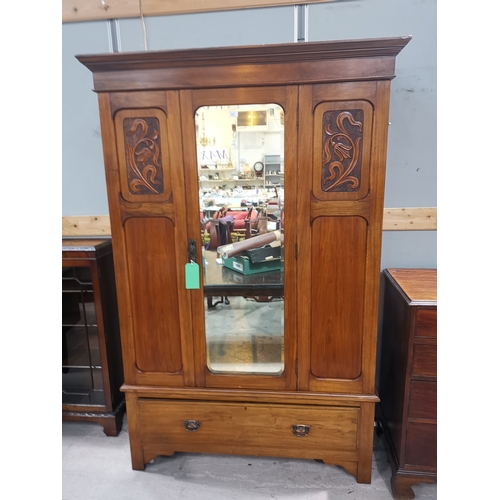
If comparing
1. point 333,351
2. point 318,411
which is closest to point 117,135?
point 333,351

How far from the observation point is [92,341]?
74.8 inches

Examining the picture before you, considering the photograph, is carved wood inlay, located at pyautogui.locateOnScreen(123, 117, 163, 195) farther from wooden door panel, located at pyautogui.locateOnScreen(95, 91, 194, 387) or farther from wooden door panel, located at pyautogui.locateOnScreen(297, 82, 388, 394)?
wooden door panel, located at pyautogui.locateOnScreen(297, 82, 388, 394)

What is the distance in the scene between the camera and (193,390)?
60.8 inches

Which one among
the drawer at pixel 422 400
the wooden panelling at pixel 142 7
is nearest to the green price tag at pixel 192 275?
the drawer at pixel 422 400

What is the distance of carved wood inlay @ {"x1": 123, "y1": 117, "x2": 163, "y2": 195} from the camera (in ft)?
4.42

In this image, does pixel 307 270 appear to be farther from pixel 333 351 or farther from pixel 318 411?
pixel 318 411

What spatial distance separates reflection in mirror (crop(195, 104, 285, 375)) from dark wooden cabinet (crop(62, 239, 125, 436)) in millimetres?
694

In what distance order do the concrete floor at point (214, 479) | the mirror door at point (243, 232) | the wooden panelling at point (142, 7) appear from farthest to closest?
1. the wooden panelling at point (142, 7)
2. the concrete floor at point (214, 479)
3. the mirror door at point (243, 232)

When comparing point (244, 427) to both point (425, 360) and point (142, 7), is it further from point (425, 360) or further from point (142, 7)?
point (142, 7)

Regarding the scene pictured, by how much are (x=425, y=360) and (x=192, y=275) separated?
106cm

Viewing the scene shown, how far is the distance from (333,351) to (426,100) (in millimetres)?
1355

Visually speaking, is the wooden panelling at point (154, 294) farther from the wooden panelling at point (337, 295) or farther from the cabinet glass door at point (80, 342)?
the wooden panelling at point (337, 295)

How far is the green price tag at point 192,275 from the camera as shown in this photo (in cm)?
142

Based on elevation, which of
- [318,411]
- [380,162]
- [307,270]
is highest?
[380,162]
